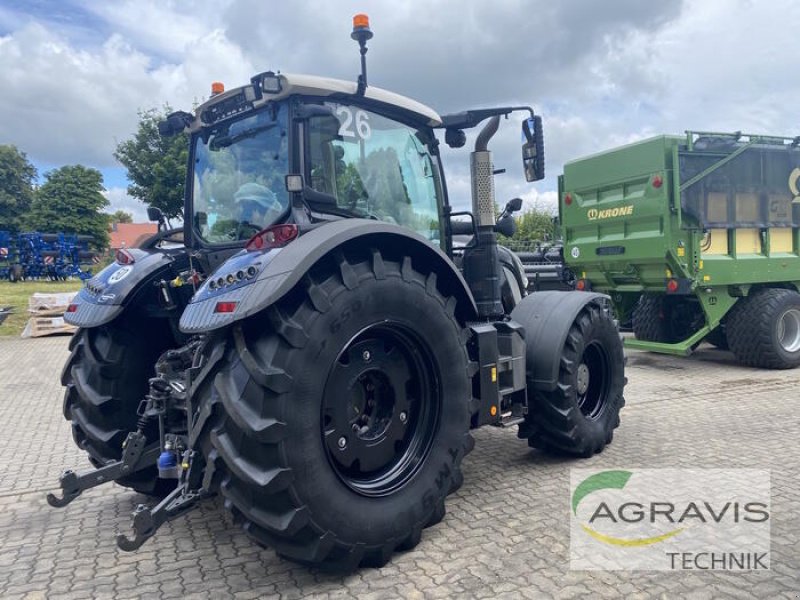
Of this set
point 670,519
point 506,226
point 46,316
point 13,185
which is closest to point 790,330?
point 506,226

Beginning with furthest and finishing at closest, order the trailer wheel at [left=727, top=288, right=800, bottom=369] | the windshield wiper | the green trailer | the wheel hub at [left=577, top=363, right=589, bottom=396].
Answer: the trailer wheel at [left=727, top=288, right=800, bottom=369], the green trailer, the wheel hub at [left=577, top=363, right=589, bottom=396], the windshield wiper

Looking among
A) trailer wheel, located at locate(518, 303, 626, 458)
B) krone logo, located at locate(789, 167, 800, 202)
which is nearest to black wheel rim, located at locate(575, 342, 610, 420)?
trailer wheel, located at locate(518, 303, 626, 458)

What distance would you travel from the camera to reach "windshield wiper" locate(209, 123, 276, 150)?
3555 millimetres

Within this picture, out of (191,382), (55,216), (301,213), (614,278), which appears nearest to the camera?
(191,382)

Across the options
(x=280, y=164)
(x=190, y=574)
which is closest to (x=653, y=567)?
(x=190, y=574)

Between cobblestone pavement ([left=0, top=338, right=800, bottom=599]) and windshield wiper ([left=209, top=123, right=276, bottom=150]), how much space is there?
2254 mm

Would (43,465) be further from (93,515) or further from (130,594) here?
(130,594)

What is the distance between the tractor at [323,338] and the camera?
2.68 metres

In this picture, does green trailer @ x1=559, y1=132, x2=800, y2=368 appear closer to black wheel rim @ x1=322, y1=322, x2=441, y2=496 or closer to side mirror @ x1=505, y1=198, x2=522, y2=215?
side mirror @ x1=505, y1=198, x2=522, y2=215

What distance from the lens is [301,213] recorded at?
3252mm

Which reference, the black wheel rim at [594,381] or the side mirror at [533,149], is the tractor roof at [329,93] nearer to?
the side mirror at [533,149]

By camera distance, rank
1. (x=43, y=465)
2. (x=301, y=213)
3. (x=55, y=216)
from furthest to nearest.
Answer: (x=55, y=216), (x=43, y=465), (x=301, y=213)

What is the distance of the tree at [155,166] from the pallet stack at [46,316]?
22.3 feet

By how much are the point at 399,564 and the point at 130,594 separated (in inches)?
48.5
